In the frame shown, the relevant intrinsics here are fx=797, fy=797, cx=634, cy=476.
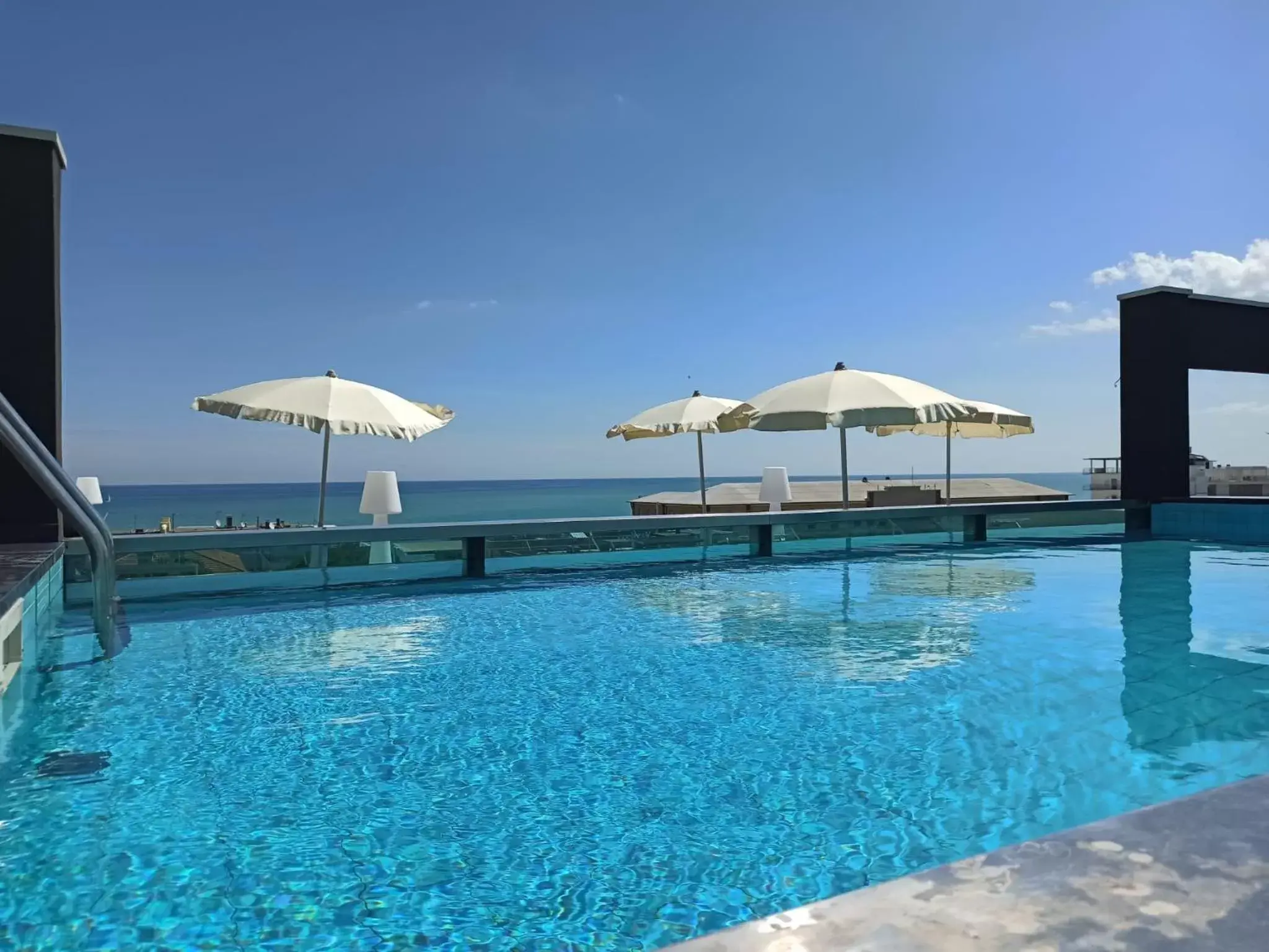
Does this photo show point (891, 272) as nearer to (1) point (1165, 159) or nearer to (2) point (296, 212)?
(1) point (1165, 159)

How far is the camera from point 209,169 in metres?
15.0

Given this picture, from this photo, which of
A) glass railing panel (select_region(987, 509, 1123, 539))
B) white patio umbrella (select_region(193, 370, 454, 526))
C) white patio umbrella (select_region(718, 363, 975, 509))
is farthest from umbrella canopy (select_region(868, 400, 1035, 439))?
white patio umbrella (select_region(193, 370, 454, 526))

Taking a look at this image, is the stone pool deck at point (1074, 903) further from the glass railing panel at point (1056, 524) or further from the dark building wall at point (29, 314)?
the glass railing panel at point (1056, 524)

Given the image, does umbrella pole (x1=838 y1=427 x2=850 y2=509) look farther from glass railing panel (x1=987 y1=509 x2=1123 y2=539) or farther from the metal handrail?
the metal handrail

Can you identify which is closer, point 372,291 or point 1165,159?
point 1165,159

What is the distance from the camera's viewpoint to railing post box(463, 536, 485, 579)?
1000cm

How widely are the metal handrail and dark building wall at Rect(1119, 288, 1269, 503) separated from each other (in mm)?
15587

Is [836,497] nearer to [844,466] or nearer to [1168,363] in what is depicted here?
[1168,363]

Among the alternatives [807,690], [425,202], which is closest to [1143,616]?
[807,690]

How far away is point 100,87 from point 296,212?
539 cm

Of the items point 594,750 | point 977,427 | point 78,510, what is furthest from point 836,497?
point 594,750

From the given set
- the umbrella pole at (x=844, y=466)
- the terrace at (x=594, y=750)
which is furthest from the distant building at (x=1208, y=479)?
the terrace at (x=594, y=750)

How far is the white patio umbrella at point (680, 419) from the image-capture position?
1230cm

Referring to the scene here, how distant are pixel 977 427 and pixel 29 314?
1346 cm
